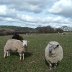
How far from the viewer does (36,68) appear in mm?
16219

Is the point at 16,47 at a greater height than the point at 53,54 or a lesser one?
greater

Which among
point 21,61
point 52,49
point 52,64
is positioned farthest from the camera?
point 21,61

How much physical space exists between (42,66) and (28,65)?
103 cm

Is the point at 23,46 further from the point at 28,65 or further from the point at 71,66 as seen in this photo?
the point at 71,66

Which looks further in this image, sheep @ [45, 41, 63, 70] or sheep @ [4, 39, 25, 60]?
sheep @ [4, 39, 25, 60]

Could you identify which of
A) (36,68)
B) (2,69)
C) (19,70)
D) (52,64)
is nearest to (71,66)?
(52,64)

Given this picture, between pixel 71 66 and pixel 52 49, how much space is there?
6.88 ft

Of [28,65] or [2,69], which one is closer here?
[2,69]

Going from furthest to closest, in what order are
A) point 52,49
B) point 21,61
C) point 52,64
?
point 21,61 < point 52,64 < point 52,49

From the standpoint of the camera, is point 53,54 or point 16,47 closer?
point 53,54

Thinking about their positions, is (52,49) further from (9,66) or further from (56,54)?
(9,66)

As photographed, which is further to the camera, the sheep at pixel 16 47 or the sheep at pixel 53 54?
the sheep at pixel 16 47

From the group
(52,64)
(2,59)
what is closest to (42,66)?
(52,64)

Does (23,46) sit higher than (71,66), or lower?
higher
